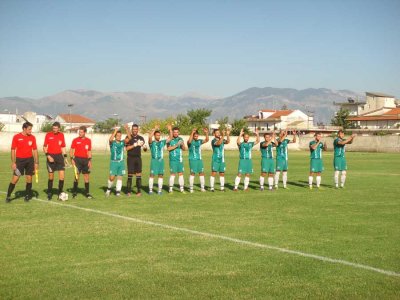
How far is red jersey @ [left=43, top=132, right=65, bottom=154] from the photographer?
17.4 metres

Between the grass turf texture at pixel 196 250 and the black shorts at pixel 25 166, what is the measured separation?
99cm

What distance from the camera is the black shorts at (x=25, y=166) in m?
16.8

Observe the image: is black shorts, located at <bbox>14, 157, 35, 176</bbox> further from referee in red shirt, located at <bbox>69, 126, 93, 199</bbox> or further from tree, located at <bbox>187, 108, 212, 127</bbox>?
tree, located at <bbox>187, 108, 212, 127</bbox>

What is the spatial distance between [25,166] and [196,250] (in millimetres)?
9233

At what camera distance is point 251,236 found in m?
11.0

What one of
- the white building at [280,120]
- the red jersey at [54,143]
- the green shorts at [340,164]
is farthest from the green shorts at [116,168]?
the white building at [280,120]

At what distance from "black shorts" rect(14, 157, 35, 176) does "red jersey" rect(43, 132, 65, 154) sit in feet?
2.39

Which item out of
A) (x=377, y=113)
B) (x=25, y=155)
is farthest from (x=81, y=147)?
(x=377, y=113)

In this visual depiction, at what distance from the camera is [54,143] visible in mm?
17406

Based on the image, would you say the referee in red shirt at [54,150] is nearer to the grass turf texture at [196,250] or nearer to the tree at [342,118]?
the grass turf texture at [196,250]

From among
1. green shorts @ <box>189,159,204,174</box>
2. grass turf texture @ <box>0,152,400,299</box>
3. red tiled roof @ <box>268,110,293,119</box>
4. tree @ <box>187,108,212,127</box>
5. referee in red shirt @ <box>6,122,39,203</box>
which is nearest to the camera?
grass turf texture @ <box>0,152,400,299</box>

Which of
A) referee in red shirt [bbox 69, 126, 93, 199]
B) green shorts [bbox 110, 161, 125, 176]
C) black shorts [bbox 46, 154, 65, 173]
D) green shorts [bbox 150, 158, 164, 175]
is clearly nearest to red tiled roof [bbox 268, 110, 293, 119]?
green shorts [bbox 150, 158, 164, 175]

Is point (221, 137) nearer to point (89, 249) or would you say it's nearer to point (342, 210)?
point (342, 210)

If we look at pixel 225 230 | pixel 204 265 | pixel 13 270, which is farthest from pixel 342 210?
pixel 13 270
